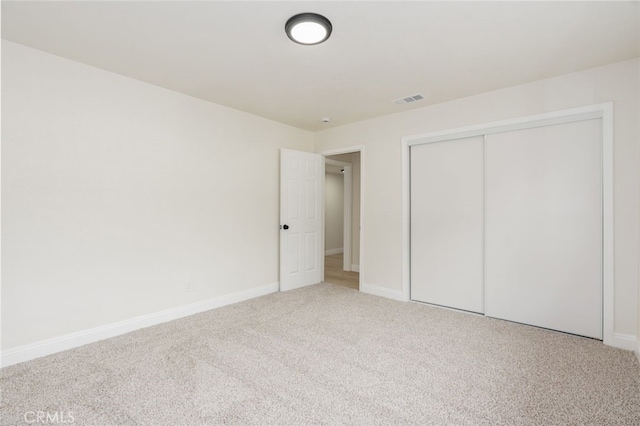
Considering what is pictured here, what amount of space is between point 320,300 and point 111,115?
3.05 metres

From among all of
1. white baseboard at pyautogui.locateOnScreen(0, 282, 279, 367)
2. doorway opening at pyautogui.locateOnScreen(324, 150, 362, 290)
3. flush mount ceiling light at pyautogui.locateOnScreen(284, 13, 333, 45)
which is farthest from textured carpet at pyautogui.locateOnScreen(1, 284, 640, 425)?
flush mount ceiling light at pyautogui.locateOnScreen(284, 13, 333, 45)

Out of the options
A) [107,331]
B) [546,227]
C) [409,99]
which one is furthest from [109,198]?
[546,227]

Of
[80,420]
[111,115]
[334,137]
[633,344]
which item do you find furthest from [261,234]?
[633,344]

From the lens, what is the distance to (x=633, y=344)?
2.61 meters

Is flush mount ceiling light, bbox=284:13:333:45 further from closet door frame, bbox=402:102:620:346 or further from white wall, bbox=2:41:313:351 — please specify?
closet door frame, bbox=402:102:620:346

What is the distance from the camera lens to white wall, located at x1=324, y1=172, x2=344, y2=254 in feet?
27.1

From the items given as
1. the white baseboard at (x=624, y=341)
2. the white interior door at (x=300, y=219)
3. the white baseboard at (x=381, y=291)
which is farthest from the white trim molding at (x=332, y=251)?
the white baseboard at (x=624, y=341)

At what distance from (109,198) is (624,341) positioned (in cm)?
471

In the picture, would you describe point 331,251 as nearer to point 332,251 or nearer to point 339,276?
point 332,251

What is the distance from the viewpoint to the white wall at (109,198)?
244cm

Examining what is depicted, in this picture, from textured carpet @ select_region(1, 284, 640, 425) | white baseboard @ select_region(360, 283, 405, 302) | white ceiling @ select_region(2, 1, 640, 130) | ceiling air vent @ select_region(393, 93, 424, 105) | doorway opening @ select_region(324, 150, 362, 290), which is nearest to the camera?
textured carpet @ select_region(1, 284, 640, 425)

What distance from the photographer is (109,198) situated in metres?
2.89

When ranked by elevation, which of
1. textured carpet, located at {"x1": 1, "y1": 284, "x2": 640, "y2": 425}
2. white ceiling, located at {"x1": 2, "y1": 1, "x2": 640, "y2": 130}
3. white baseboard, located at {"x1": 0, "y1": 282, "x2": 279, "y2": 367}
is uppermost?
white ceiling, located at {"x1": 2, "y1": 1, "x2": 640, "y2": 130}

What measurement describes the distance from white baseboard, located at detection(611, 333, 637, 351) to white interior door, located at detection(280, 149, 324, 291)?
11.3 ft
